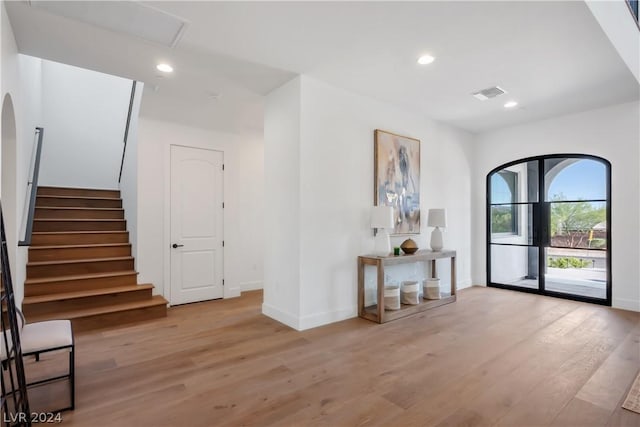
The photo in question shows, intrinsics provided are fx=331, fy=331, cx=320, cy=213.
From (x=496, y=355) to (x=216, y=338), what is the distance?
2747mm

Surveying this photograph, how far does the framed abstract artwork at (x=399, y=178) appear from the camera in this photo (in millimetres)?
4508

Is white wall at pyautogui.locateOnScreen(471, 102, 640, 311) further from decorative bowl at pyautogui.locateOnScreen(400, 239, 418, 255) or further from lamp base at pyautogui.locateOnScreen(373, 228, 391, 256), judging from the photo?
lamp base at pyautogui.locateOnScreen(373, 228, 391, 256)

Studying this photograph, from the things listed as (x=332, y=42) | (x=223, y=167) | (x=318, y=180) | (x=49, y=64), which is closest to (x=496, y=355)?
(x=318, y=180)

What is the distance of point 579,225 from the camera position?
5141mm

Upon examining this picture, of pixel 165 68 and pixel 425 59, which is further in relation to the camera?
pixel 165 68

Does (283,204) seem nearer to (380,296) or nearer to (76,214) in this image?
(380,296)

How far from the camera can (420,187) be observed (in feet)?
17.0

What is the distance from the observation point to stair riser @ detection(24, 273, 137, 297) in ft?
12.9

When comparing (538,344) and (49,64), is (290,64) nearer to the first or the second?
(538,344)

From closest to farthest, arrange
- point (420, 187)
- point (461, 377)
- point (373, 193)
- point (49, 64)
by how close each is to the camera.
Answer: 1. point (461, 377)
2. point (373, 193)
3. point (420, 187)
4. point (49, 64)

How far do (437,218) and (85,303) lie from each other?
4803 millimetres

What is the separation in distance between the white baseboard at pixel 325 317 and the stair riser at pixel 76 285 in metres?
2.55

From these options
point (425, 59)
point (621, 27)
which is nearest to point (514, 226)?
point (621, 27)

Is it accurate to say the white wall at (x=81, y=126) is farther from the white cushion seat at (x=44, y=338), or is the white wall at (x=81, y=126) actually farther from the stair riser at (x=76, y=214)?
the white cushion seat at (x=44, y=338)
